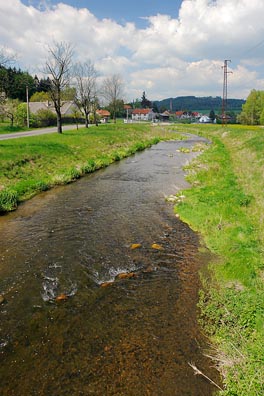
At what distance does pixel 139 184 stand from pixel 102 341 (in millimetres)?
16288

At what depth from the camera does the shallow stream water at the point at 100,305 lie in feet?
19.4

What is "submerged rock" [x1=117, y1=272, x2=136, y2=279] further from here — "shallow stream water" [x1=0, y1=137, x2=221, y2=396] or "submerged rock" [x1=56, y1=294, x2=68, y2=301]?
"submerged rock" [x1=56, y1=294, x2=68, y2=301]

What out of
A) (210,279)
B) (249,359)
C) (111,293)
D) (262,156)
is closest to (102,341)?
(111,293)

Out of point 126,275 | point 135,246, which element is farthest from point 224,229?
point 126,275

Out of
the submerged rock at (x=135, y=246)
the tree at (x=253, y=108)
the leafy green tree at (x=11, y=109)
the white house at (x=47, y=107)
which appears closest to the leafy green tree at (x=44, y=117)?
→ the leafy green tree at (x=11, y=109)

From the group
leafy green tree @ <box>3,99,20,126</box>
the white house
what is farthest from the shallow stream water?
the white house

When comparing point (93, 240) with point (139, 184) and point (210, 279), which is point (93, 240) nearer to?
point (210, 279)

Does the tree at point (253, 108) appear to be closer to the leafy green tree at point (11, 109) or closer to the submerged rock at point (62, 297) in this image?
the leafy green tree at point (11, 109)

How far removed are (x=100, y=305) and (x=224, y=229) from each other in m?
6.97

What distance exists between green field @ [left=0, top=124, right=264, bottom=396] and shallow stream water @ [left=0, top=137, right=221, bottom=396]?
0.55 meters

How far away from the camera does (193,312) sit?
308 inches

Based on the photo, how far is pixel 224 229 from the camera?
1254 centimetres

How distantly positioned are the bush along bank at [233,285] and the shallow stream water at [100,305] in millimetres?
446

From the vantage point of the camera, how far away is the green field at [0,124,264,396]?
6.06 meters
